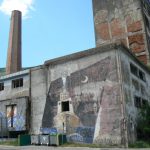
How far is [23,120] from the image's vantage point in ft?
80.8

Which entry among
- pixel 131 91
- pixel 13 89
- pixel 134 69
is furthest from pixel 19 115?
pixel 134 69

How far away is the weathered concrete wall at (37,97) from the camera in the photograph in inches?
940

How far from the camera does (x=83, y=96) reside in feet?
70.0

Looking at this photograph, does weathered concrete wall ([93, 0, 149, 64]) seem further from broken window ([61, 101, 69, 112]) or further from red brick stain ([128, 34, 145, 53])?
broken window ([61, 101, 69, 112])

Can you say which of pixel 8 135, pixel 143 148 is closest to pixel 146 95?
pixel 143 148

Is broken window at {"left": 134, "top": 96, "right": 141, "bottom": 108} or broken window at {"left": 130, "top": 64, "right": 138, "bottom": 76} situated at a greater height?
broken window at {"left": 130, "top": 64, "right": 138, "bottom": 76}

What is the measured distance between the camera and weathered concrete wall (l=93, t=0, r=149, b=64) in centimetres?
3131

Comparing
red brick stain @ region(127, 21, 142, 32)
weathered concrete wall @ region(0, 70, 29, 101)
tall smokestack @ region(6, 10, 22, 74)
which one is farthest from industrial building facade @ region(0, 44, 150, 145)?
tall smokestack @ region(6, 10, 22, 74)

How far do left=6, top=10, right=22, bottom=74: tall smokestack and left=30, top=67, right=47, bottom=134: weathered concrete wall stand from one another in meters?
15.3

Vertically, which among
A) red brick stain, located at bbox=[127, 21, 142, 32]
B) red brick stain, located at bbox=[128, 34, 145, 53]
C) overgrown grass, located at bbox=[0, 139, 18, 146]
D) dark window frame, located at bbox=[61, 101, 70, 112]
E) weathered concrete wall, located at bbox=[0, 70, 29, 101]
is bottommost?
overgrown grass, located at bbox=[0, 139, 18, 146]

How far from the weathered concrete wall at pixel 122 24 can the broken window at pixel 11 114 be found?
14.3 m

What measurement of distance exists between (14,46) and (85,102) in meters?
23.7

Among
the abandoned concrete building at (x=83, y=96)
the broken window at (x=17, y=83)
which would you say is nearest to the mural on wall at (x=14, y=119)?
the abandoned concrete building at (x=83, y=96)

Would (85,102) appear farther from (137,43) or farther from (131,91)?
(137,43)
